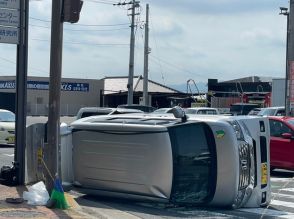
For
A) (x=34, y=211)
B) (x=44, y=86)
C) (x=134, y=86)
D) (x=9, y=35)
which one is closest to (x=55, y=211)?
(x=34, y=211)

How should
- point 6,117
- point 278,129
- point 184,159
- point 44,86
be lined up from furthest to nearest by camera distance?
1. point 44,86
2. point 6,117
3. point 278,129
4. point 184,159

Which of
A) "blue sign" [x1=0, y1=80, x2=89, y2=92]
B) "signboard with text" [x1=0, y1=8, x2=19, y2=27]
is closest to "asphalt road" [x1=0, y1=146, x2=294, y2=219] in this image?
"signboard with text" [x1=0, y1=8, x2=19, y2=27]

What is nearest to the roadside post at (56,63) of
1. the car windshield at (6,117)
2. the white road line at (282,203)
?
the white road line at (282,203)

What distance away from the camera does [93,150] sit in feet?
37.0

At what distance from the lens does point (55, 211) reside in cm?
954

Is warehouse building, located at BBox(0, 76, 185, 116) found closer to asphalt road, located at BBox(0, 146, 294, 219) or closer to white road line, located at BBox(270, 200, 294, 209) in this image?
white road line, located at BBox(270, 200, 294, 209)

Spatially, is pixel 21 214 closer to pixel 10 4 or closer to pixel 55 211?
pixel 55 211

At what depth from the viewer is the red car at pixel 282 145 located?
1652 cm

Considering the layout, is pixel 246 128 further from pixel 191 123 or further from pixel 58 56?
pixel 58 56

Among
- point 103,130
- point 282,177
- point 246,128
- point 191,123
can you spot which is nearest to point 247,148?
point 246,128

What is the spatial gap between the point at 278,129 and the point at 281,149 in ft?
1.94

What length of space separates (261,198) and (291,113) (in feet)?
51.9

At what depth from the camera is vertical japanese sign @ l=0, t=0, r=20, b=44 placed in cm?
1191

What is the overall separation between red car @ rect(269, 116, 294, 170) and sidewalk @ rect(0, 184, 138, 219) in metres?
7.09
